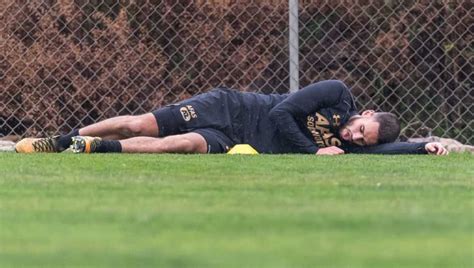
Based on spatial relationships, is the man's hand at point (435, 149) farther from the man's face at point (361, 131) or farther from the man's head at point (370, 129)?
the man's face at point (361, 131)

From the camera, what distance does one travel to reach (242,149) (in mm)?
5801

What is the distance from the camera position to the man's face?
578cm

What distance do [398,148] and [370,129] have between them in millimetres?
189

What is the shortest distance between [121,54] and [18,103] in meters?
0.71

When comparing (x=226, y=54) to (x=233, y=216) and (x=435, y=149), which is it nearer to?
(x=435, y=149)

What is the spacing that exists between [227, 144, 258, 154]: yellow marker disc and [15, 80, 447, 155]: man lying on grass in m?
0.04

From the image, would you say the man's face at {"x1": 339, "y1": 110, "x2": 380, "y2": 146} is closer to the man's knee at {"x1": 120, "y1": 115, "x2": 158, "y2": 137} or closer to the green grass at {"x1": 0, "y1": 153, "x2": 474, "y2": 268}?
the man's knee at {"x1": 120, "y1": 115, "x2": 158, "y2": 137}

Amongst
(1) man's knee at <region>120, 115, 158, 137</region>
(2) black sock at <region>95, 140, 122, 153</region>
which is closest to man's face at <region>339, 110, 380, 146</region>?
(1) man's knee at <region>120, 115, 158, 137</region>

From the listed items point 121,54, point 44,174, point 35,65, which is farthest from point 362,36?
point 44,174

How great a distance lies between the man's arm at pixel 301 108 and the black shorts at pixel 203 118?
29 cm

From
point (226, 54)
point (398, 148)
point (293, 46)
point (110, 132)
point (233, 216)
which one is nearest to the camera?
point (233, 216)

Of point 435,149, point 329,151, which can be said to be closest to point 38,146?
point 329,151

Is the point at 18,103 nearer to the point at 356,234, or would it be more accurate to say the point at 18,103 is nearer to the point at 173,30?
the point at 173,30

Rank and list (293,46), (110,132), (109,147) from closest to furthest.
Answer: (109,147), (110,132), (293,46)
